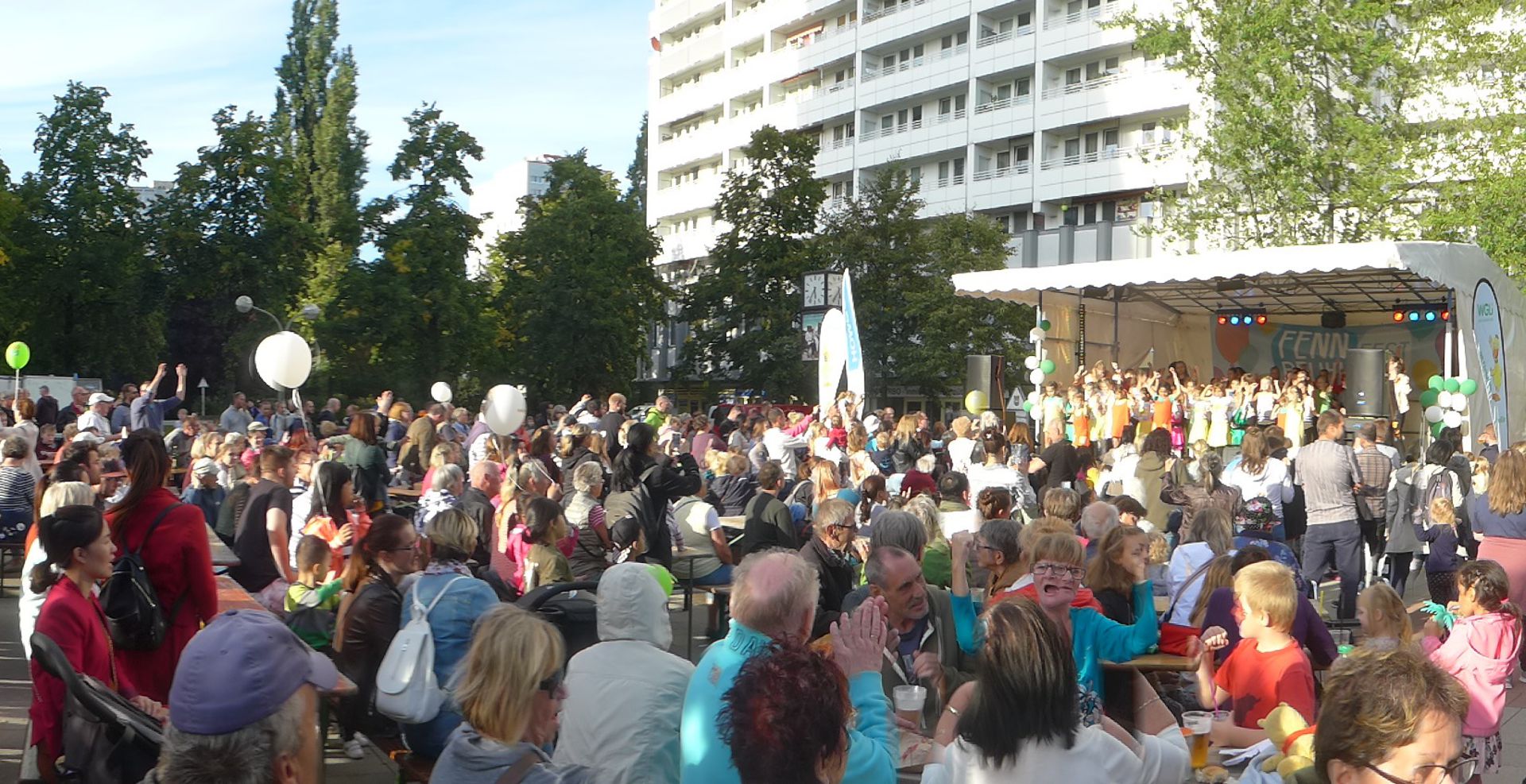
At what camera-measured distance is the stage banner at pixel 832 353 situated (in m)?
19.8

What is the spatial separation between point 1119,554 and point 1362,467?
650 centimetres

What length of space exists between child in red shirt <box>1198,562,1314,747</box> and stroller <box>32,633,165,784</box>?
3219 millimetres

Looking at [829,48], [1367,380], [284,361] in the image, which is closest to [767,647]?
[284,361]

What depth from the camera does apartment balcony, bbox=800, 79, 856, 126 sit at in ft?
184

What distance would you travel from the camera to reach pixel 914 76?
2080 inches

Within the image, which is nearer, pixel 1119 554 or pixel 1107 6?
pixel 1119 554

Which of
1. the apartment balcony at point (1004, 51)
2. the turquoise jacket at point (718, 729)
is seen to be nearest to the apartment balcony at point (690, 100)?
the apartment balcony at point (1004, 51)

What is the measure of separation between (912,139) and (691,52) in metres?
18.8

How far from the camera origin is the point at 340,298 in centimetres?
3706

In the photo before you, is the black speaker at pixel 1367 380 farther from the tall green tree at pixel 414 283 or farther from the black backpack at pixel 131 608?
the tall green tree at pixel 414 283

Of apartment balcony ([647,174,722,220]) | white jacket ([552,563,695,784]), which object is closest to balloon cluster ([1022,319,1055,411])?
white jacket ([552,563,695,784])

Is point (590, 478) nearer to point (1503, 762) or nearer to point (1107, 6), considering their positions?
point (1503, 762)

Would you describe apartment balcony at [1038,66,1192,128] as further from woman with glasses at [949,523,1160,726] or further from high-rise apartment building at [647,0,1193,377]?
woman with glasses at [949,523,1160,726]

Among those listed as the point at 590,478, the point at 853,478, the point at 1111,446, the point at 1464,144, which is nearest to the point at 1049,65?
the point at 1464,144
